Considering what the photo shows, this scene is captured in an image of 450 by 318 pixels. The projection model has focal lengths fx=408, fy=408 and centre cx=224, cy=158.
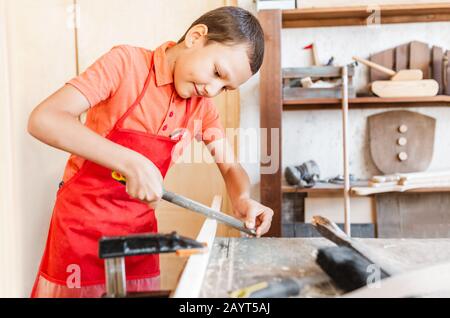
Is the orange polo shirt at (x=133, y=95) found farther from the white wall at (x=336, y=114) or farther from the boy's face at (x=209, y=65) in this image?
the white wall at (x=336, y=114)

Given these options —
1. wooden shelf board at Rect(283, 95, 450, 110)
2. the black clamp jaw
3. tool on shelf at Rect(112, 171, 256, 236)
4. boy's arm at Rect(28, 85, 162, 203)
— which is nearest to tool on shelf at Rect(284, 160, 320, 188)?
wooden shelf board at Rect(283, 95, 450, 110)

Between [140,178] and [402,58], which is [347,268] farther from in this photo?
[402,58]

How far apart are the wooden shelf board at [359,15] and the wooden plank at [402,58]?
13cm

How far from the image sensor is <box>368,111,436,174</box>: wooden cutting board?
2010mm

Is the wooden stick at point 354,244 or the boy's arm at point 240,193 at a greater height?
the boy's arm at point 240,193

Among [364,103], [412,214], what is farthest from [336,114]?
[412,214]

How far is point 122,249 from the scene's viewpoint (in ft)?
2.13

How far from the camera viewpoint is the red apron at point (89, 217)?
100 centimetres

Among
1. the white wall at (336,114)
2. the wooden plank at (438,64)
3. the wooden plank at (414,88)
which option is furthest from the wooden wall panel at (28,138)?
the wooden plank at (438,64)

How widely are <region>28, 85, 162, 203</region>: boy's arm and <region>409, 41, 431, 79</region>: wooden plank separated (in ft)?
5.35

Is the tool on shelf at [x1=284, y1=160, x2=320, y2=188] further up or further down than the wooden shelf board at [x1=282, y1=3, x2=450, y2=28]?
further down

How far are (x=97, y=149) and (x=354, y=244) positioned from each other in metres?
0.59

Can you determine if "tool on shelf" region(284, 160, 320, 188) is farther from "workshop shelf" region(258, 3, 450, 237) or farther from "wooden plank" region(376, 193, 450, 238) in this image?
"wooden plank" region(376, 193, 450, 238)

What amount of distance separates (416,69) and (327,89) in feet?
1.60
